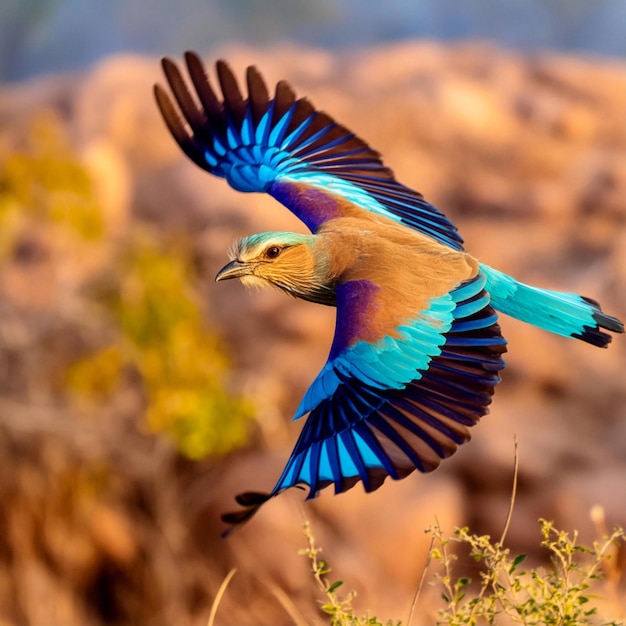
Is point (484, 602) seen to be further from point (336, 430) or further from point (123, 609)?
point (123, 609)

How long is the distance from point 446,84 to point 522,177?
1.41 meters

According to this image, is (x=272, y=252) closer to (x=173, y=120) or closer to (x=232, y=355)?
(x=173, y=120)

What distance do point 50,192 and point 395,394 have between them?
678 cm

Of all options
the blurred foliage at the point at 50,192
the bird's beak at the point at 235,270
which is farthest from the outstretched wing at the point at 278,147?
the blurred foliage at the point at 50,192

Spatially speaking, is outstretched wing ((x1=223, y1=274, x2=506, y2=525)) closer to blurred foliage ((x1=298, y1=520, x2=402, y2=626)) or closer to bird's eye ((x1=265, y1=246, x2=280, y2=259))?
blurred foliage ((x1=298, y1=520, x2=402, y2=626))

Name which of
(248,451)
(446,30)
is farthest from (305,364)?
(446,30)

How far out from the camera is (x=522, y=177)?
396 inches

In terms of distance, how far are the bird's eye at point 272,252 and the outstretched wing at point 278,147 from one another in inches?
19.9

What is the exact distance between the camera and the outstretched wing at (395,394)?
207 cm

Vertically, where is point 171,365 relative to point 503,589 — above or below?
above

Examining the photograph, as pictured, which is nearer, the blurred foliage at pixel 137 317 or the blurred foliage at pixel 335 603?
the blurred foliage at pixel 335 603

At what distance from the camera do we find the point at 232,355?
8711mm

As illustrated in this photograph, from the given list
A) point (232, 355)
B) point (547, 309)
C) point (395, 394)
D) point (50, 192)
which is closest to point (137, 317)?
point (232, 355)

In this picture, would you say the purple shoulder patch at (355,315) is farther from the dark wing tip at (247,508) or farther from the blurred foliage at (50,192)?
the blurred foliage at (50,192)
